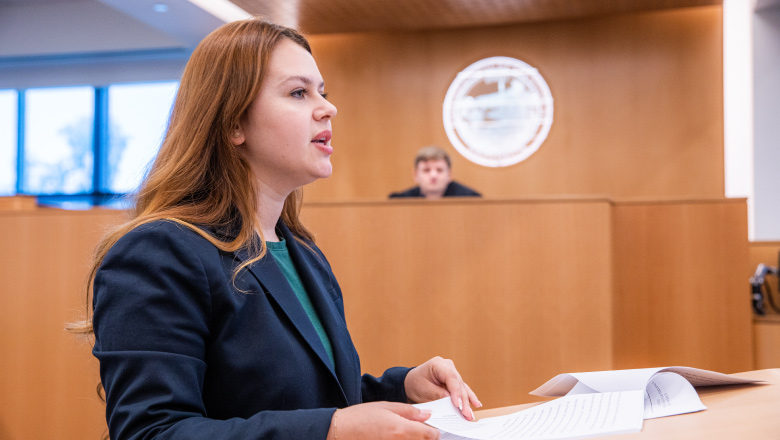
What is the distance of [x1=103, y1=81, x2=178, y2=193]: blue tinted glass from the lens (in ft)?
25.9

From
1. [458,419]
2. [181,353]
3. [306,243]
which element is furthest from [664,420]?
[306,243]

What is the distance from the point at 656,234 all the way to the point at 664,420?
2.70 m

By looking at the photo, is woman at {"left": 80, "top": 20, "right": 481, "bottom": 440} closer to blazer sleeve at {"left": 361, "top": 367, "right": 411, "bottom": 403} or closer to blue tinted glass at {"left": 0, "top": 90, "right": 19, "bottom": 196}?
blazer sleeve at {"left": 361, "top": 367, "right": 411, "bottom": 403}

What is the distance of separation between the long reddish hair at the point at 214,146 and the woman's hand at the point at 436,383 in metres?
0.34

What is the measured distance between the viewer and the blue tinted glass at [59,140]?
26.3 feet

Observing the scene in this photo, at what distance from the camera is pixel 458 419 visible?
2.94 feet

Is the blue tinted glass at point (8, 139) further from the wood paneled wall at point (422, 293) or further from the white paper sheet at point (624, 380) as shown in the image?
the white paper sheet at point (624, 380)

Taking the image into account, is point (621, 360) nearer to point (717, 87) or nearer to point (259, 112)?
point (259, 112)

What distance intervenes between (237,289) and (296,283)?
0.78 ft

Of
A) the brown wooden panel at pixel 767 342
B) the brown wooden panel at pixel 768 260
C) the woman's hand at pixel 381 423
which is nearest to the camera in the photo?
the woman's hand at pixel 381 423

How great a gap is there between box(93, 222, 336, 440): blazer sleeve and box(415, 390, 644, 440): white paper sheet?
0.55 ft

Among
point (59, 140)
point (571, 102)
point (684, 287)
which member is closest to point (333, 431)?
point (684, 287)

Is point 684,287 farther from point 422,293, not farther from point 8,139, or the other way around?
point 8,139

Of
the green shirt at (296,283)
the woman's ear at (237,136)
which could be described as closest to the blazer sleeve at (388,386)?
the green shirt at (296,283)
